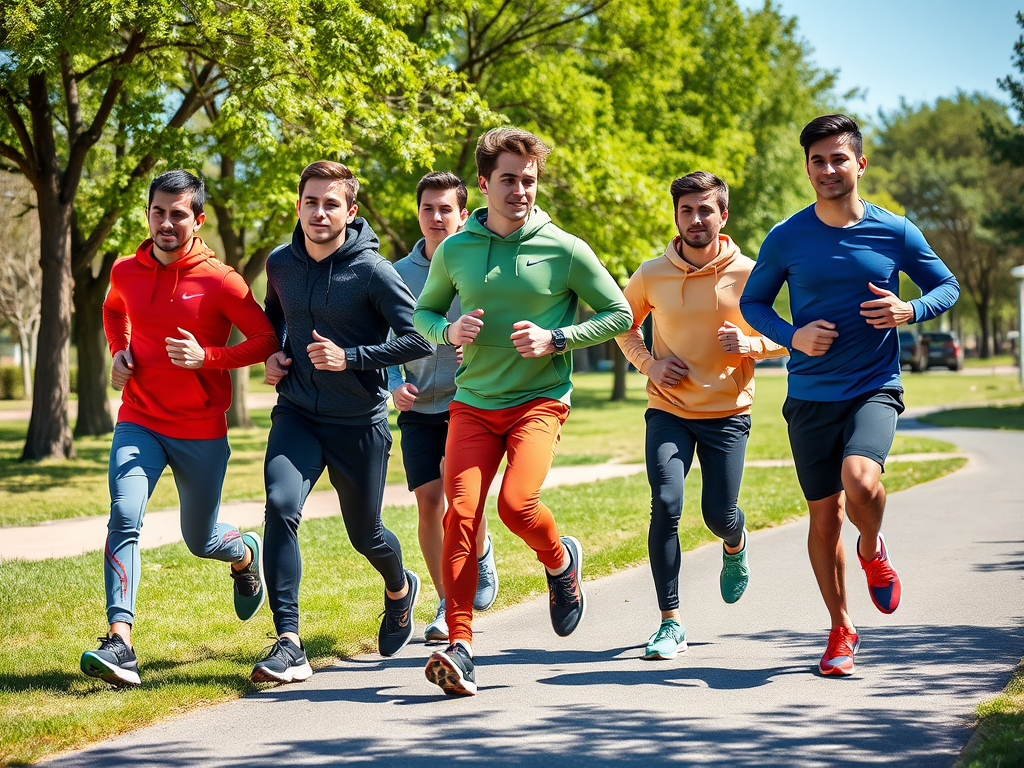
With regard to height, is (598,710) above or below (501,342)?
below

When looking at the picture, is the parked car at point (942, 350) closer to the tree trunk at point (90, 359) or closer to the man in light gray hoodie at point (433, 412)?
the tree trunk at point (90, 359)

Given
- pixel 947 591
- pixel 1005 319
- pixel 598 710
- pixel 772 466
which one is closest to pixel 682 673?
pixel 598 710

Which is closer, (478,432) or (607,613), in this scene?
(478,432)

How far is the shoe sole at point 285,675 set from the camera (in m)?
5.06

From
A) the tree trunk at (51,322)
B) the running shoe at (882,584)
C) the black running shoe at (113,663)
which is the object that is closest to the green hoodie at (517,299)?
the running shoe at (882,584)

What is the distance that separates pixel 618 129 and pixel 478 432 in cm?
2042

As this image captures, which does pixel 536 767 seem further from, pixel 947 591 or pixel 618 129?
pixel 618 129

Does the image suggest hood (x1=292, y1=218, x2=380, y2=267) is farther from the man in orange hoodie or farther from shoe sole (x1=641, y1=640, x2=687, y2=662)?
shoe sole (x1=641, y1=640, x2=687, y2=662)

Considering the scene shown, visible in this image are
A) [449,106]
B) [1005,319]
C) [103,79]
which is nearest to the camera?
[449,106]

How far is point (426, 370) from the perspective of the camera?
6258mm

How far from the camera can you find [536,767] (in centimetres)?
397

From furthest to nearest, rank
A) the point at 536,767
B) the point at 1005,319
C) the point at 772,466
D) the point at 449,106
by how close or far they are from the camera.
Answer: the point at 1005,319 < the point at 449,106 < the point at 772,466 < the point at 536,767

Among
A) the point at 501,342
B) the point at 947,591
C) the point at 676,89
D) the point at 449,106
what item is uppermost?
the point at 676,89

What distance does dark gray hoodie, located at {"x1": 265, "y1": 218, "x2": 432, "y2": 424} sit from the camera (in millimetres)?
5348
